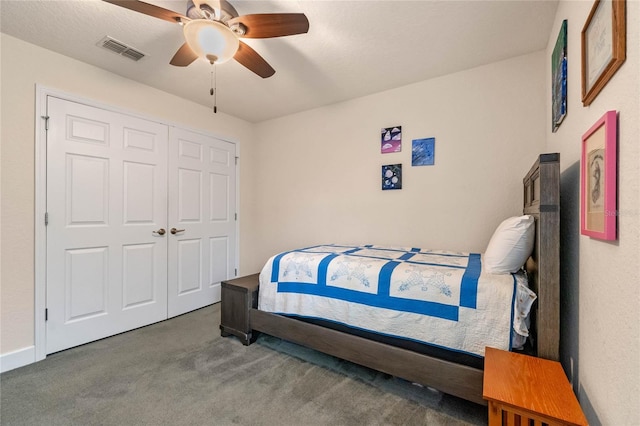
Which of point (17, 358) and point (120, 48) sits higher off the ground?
point (120, 48)

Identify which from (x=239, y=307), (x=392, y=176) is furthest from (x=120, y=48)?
(x=392, y=176)

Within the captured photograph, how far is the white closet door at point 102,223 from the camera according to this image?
2271mm

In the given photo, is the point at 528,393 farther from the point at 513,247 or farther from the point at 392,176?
the point at 392,176

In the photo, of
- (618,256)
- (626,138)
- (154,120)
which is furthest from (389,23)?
(154,120)

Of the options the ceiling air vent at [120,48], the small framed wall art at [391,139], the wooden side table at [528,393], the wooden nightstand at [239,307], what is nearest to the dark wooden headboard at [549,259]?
the wooden side table at [528,393]

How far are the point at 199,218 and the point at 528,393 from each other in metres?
3.33

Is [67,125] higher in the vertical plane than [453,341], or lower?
higher

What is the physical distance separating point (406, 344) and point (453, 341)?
29 centimetres

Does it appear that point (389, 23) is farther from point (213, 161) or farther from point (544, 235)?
point (213, 161)

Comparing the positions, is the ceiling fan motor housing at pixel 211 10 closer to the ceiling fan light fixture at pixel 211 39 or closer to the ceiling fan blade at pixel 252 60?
the ceiling fan light fixture at pixel 211 39

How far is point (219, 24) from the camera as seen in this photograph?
61.8 inches

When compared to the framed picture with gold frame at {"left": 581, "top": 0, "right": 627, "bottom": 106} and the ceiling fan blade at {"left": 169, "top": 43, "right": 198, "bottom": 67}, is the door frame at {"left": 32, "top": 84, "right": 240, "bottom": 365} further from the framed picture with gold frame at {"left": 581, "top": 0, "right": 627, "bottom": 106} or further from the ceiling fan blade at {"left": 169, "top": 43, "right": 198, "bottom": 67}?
the framed picture with gold frame at {"left": 581, "top": 0, "right": 627, "bottom": 106}

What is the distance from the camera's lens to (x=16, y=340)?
6.71ft

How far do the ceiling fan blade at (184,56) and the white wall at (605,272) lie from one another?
218 cm
